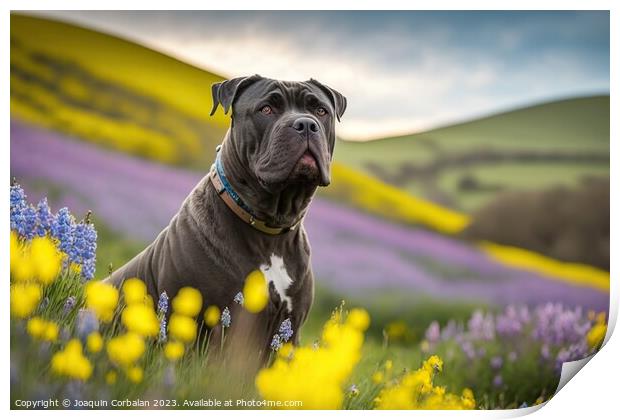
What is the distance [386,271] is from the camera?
4656 millimetres

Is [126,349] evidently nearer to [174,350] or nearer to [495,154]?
[174,350]

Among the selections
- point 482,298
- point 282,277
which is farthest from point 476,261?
point 282,277

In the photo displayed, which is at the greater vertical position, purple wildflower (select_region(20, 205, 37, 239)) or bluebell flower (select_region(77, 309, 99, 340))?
purple wildflower (select_region(20, 205, 37, 239))

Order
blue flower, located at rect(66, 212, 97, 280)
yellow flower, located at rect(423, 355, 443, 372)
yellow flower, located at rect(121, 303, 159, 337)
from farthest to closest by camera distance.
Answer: yellow flower, located at rect(423, 355, 443, 372) < blue flower, located at rect(66, 212, 97, 280) < yellow flower, located at rect(121, 303, 159, 337)

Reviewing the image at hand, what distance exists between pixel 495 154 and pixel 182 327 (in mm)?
2440

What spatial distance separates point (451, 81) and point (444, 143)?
414 millimetres

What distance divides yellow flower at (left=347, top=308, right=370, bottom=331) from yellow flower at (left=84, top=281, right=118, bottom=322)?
132 centimetres

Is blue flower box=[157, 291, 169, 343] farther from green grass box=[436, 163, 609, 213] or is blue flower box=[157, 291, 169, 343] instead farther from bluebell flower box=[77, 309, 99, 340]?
green grass box=[436, 163, 609, 213]

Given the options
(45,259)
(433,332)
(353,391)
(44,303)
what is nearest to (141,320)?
(45,259)

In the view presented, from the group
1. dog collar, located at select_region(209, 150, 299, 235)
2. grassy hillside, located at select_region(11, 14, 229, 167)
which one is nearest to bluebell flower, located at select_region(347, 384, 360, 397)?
dog collar, located at select_region(209, 150, 299, 235)

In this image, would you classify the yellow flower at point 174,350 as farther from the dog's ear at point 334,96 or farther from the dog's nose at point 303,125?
the dog's ear at point 334,96

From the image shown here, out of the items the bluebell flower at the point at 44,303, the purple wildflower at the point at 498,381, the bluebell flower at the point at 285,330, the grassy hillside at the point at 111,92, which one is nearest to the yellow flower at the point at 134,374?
the bluebell flower at the point at 44,303

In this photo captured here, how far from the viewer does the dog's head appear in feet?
11.2
